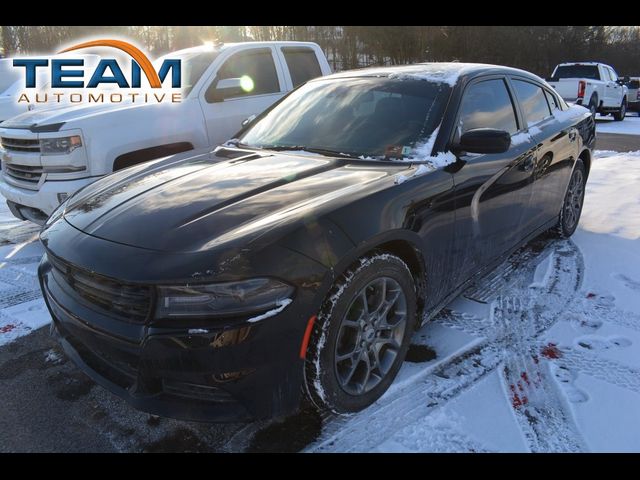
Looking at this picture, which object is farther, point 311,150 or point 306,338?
point 311,150

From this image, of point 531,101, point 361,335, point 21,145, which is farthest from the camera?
point 21,145

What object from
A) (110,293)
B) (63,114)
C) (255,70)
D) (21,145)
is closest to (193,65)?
(255,70)

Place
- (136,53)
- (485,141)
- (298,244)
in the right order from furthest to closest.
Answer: (136,53), (485,141), (298,244)

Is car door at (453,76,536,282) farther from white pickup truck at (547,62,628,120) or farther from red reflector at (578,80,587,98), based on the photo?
red reflector at (578,80,587,98)

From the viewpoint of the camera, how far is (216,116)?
534 centimetres

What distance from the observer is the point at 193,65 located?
18.5 feet

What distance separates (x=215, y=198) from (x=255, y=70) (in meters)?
3.88

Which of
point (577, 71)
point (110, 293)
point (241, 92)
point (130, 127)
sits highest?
point (577, 71)

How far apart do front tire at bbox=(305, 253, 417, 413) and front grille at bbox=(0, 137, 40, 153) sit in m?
3.70

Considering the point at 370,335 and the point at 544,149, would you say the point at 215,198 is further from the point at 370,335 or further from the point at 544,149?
the point at 544,149

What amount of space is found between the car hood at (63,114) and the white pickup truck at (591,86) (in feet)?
43.5

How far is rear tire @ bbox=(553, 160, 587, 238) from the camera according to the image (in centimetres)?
461
